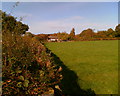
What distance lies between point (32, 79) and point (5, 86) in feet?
1.47

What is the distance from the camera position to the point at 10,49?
2.51 metres

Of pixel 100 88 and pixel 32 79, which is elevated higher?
pixel 32 79

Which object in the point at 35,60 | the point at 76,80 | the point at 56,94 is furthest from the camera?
the point at 76,80

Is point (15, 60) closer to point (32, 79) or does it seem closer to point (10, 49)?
point (10, 49)

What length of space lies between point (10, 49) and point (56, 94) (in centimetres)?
120

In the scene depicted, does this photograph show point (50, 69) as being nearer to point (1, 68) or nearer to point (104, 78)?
point (1, 68)

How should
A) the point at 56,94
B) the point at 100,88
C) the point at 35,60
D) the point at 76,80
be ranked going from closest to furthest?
the point at 56,94, the point at 35,60, the point at 100,88, the point at 76,80

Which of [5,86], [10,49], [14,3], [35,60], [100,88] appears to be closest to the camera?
[5,86]

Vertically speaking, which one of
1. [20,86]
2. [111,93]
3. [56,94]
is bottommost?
[111,93]

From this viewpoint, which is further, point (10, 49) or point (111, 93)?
point (111, 93)

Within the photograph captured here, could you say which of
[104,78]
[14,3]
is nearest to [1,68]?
[14,3]

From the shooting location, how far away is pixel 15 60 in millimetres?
2393

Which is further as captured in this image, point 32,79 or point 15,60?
point 15,60

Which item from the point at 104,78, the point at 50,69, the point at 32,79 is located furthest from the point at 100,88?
the point at 32,79
